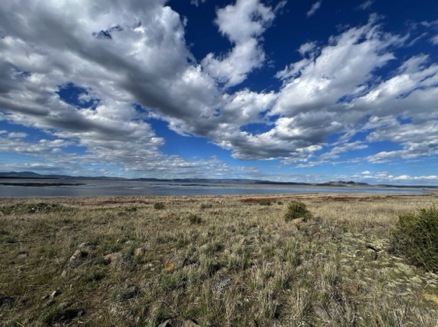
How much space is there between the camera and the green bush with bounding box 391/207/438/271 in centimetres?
643

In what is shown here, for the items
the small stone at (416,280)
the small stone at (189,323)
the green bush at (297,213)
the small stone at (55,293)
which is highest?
the green bush at (297,213)

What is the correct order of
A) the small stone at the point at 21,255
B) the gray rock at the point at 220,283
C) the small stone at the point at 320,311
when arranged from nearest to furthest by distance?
the small stone at the point at 320,311 → the gray rock at the point at 220,283 → the small stone at the point at 21,255

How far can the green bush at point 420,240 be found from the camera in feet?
21.1

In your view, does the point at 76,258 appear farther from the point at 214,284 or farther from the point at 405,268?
the point at 405,268

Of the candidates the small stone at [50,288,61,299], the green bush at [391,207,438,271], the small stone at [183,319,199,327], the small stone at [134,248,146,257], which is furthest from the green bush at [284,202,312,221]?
the small stone at [50,288,61,299]

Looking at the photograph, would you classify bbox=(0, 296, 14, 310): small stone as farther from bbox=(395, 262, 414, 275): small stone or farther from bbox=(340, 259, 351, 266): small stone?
bbox=(395, 262, 414, 275): small stone

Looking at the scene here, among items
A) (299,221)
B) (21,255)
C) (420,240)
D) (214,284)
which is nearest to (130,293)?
(214,284)

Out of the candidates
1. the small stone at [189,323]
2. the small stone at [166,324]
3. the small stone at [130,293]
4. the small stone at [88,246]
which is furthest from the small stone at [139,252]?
the small stone at [189,323]

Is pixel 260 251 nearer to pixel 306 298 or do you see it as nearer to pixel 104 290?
pixel 306 298

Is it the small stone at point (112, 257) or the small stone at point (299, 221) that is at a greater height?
the small stone at point (299, 221)

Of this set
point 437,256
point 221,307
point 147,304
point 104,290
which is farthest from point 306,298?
point 104,290

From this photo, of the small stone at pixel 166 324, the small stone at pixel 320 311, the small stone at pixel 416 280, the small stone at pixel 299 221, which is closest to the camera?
the small stone at pixel 166 324

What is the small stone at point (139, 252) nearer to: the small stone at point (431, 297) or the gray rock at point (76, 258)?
the gray rock at point (76, 258)

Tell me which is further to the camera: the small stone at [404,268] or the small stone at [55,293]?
the small stone at [404,268]
